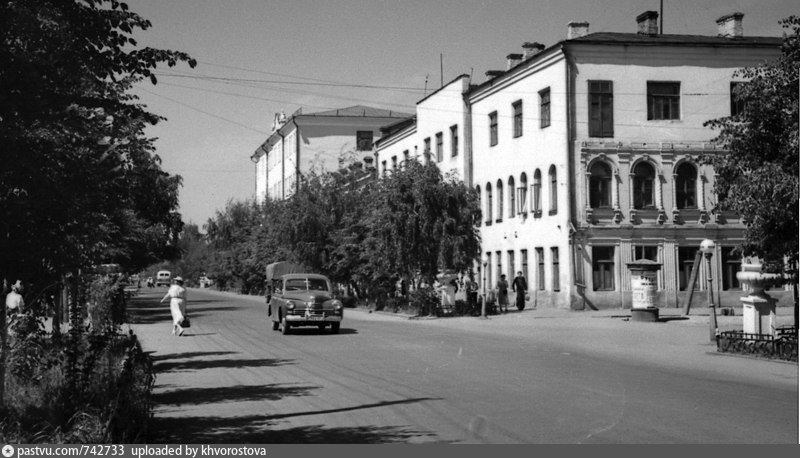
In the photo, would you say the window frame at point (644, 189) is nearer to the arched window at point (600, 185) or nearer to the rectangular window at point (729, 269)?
the arched window at point (600, 185)

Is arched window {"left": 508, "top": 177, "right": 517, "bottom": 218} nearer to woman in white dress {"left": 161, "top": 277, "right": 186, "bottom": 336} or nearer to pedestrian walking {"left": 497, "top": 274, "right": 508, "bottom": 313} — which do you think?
pedestrian walking {"left": 497, "top": 274, "right": 508, "bottom": 313}

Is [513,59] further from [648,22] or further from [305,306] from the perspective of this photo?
[305,306]

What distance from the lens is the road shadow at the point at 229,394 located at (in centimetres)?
1213

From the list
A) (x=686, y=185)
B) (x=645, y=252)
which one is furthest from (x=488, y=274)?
(x=686, y=185)

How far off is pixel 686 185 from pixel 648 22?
28.2 ft

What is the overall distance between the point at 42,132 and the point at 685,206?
3672cm

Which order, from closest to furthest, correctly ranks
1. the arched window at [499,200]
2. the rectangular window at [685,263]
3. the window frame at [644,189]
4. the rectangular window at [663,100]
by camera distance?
the rectangular window at [685,263] → the window frame at [644,189] → the rectangular window at [663,100] → the arched window at [499,200]

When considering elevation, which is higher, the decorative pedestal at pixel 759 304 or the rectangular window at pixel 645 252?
the rectangular window at pixel 645 252

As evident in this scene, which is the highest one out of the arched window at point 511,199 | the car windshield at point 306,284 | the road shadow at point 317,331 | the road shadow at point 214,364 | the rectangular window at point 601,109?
the rectangular window at point 601,109

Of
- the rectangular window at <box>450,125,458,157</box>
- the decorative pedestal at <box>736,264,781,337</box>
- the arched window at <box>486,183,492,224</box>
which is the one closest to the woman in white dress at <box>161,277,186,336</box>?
the decorative pedestal at <box>736,264,781,337</box>

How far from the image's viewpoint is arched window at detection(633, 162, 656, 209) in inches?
1620

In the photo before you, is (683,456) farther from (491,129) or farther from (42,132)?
(491,129)

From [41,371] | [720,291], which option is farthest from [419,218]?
[41,371]

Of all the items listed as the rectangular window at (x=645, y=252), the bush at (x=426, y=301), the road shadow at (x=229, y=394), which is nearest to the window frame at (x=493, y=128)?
the rectangular window at (x=645, y=252)
